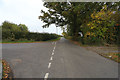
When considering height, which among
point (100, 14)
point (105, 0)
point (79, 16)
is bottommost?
point (100, 14)

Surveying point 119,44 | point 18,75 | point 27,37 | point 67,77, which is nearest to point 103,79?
point 67,77

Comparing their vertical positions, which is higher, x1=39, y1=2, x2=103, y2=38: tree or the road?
x1=39, y1=2, x2=103, y2=38: tree

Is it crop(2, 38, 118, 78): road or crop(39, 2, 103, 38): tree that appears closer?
crop(2, 38, 118, 78): road

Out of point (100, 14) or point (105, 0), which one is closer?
point (100, 14)

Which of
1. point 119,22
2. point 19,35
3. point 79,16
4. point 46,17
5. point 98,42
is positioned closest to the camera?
point 119,22

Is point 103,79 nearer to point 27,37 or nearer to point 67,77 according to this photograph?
point 67,77

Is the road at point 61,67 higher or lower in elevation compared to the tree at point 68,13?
lower

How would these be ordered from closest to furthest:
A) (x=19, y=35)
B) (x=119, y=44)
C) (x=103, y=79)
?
(x=103, y=79) → (x=119, y=44) → (x=19, y=35)

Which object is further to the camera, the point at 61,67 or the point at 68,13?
the point at 68,13

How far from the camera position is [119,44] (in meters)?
11.4

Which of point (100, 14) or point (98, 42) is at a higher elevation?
point (100, 14)

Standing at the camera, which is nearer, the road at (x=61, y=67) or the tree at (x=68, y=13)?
the road at (x=61, y=67)

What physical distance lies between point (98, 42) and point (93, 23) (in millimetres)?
3272

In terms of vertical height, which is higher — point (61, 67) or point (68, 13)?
point (68, 13)
